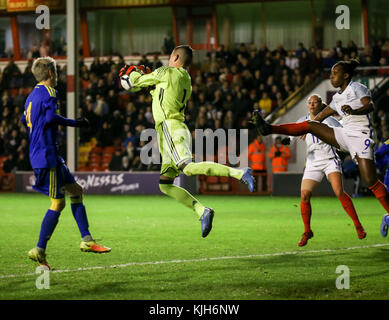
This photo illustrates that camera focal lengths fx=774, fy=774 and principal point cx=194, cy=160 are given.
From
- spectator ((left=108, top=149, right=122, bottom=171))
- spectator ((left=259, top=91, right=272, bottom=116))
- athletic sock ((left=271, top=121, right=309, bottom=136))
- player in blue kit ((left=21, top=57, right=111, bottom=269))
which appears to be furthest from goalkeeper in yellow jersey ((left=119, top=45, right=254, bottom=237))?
spectator ((left=108, top=149, right=122, bottom=171))

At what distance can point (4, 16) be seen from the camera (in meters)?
35.1

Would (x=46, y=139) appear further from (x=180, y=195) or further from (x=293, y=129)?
(x=293, y=129)

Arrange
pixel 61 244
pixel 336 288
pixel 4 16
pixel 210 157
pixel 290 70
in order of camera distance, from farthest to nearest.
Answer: pixel 4 16 → pixel 290 70 → pixel 210 157 → pixel 61 244 → pixel 336 288

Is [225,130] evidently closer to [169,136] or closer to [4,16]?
[169,136]

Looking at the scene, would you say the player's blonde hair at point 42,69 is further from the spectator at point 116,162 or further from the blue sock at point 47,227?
the spectator at point 116,162

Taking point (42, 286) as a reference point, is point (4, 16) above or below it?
above

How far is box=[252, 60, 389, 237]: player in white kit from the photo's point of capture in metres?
8.95

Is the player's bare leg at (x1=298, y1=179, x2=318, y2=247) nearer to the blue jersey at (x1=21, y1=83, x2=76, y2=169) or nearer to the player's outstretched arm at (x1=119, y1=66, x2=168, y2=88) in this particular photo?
the player's outstretched arm at (x1=119, y1=66, x2=168, y2=88)

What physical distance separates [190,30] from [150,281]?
26.0 metres

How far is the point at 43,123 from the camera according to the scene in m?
7.85

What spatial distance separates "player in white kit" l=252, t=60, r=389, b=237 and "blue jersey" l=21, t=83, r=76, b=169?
2.55 metres

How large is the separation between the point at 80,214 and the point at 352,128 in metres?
3.38

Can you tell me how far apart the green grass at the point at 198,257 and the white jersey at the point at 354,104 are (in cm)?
152

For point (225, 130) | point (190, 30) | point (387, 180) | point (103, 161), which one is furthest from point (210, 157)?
point (190, 30)
